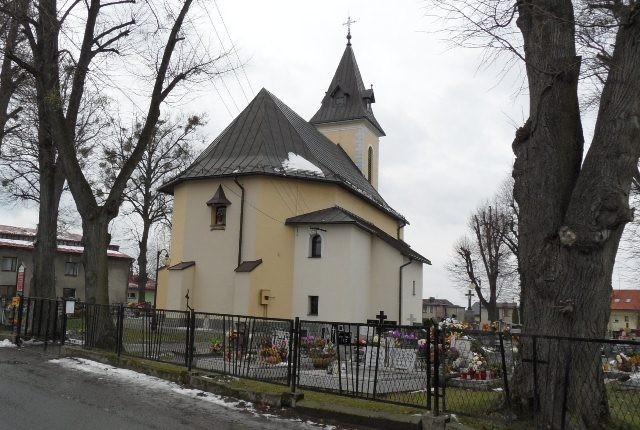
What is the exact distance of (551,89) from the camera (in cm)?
698

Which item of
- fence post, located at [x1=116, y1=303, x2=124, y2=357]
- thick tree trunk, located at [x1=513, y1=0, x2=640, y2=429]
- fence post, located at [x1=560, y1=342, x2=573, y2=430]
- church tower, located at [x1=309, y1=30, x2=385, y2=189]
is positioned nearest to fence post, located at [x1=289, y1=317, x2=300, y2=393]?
thick tree trunk, located at [x1=513, y1=0, x2=640, y2=429]

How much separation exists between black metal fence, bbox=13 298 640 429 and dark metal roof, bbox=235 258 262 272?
1055cm

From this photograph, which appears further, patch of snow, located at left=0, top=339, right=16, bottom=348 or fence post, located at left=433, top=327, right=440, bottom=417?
patch of snow, located at left=0, top=339, right=16, bottom=348

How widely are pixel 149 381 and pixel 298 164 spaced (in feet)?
55.6

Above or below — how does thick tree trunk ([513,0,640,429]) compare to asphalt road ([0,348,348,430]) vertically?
above

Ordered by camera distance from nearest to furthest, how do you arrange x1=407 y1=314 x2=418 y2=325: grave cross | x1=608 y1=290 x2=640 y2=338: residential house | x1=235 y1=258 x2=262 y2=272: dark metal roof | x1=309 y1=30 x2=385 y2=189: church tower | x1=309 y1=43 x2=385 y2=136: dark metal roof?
x1=235 y1=258 x2=262 y2=272: dark metal roof < x1=407 y1=314 x2=418 y2=325: grave cross < x1=309 y1=30 x2=385 y2=189: church tower < x1=309 y1=43 x2=385 y2=136: dark metal roof < x1=608 y1=290 x2=640 y2=338: residential house

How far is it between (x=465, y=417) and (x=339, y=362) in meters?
2.08

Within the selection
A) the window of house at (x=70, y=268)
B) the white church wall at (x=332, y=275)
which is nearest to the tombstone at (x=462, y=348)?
the white church wall at (x=332, y=275)

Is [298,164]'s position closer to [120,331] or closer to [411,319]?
[411,319]

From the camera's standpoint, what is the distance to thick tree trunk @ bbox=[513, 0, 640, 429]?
20.2ft

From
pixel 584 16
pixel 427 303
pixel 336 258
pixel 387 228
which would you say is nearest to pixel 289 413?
pixel 584 16

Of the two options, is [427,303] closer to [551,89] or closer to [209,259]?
[209,259]

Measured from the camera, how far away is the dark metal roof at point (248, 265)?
2325cm

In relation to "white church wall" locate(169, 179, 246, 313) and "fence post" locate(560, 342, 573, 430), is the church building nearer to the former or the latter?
"white church wall" locate(169, 179, 246, 313)
